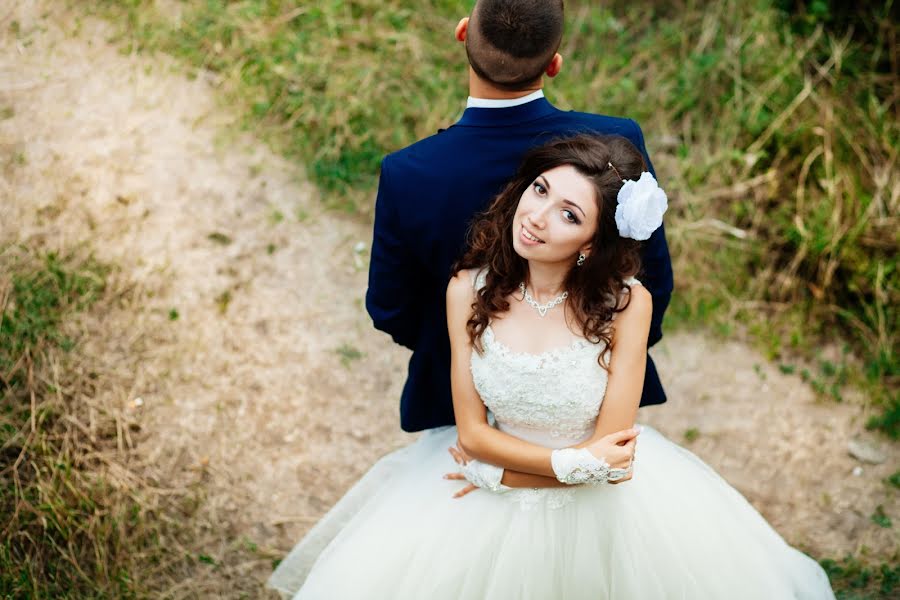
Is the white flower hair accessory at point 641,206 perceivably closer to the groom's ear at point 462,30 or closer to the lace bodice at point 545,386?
the lace bodice at point 545,386

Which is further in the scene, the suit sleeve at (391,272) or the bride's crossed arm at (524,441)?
the suit sleeve at (391,272)

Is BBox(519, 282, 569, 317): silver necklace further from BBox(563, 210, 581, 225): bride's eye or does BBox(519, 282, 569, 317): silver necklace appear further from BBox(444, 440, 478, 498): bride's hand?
BBox(444, 440, 478, 498): bride's hand

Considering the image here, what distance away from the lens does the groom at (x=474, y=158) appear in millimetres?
1947

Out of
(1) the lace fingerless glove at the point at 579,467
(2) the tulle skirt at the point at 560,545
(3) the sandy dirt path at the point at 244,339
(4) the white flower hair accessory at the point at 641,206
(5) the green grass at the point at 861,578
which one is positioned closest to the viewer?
(4) the white flower hair accessory at the point at 641,206

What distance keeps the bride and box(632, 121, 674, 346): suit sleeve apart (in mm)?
171

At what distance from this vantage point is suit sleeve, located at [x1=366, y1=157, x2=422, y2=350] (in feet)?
7.05

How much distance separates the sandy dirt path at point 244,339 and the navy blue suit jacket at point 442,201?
144 centimetres

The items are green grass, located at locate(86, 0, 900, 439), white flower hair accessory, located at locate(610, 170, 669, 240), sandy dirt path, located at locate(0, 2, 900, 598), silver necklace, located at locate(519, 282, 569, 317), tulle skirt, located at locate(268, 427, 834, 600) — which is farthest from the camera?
green grass, located at locate(86, 0, 900, 439)

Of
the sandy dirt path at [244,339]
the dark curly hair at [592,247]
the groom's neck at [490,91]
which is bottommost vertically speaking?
the sandy dirt path at [244,339]

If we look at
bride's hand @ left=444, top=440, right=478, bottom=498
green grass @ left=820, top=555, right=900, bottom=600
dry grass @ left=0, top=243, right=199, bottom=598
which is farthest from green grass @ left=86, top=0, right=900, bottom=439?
bride's hand @ left=444, top=440, right=478, bottom=498

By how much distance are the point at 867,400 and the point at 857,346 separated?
0.28m

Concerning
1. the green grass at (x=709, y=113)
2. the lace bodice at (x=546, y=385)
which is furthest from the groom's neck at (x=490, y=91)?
the green grass at (x=709, y=113)

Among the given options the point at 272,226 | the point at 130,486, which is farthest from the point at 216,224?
the point at 130,486

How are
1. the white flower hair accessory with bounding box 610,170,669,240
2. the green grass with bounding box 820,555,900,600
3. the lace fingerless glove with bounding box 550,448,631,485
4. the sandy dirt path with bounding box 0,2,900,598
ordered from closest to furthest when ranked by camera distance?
the white flower hair accessory with bounding box 610,170,669,240 → the lace fingerless glove with bounding box 550,448,631,485 → the green grass with bounding box 820,555,900,600 → the sandy dirt path with bounding box 0,2,900,598
